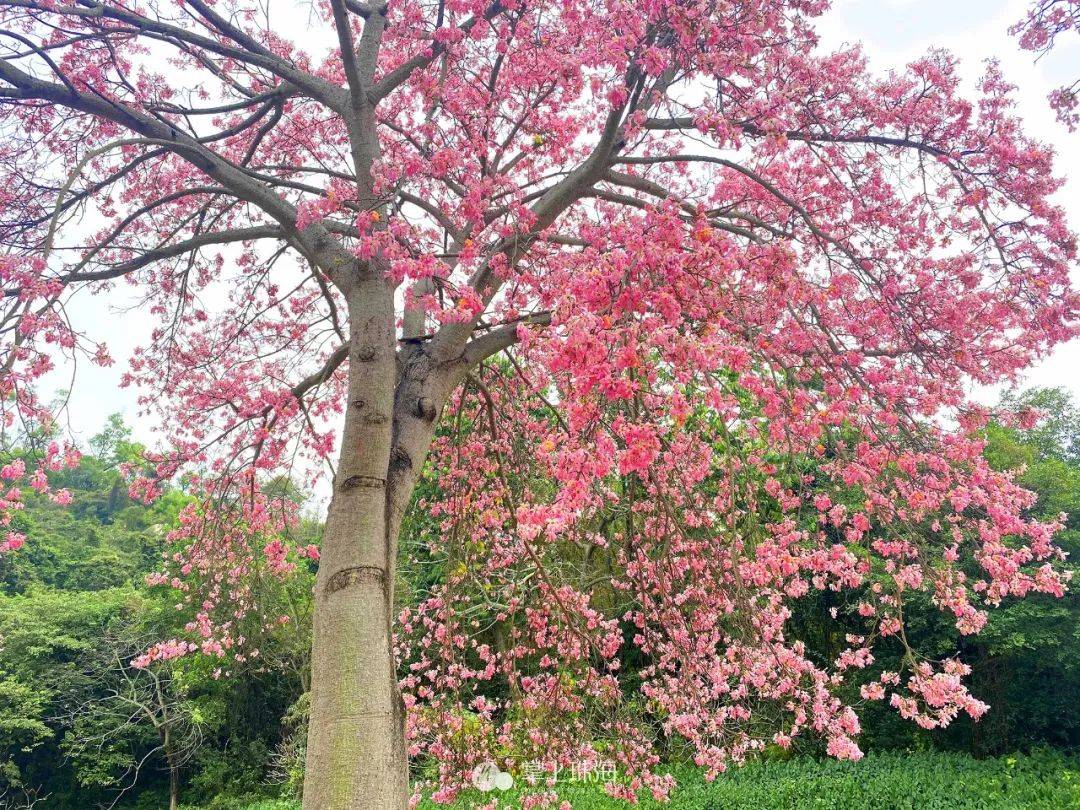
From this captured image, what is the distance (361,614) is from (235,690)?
16.0 m

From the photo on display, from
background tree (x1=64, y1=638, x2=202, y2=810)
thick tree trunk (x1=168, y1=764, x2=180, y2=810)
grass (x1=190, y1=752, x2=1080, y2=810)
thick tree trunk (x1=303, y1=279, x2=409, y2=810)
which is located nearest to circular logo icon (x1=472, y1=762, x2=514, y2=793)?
grass (x1=190, y1=752, x2=1080, y2=810)

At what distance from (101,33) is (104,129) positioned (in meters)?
1.60

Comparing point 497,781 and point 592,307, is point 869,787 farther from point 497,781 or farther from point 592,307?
point 592,307

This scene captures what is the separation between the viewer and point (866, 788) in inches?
336

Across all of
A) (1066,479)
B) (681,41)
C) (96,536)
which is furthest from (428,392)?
(96,536)

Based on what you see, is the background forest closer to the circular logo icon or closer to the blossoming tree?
the circular logo icon

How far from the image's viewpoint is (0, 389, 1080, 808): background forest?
10.9m

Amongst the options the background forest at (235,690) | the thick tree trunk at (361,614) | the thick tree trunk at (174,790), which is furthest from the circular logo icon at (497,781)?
the thick tree trunk at (174,790)

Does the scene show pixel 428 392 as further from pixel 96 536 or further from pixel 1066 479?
pixel 96 536

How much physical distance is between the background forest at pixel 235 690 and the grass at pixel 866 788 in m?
0.19

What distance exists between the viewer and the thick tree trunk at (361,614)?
2.71 meters

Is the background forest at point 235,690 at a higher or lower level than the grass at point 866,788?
higher

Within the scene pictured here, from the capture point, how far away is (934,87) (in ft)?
13.5

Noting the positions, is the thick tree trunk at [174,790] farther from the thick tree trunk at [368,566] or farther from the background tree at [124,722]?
the thick tree trunk at [368,566]
